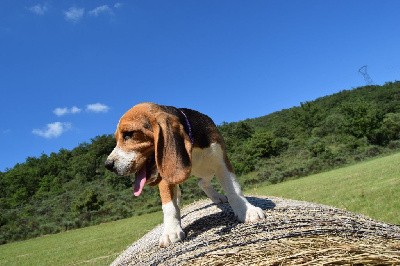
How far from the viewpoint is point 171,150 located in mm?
3344

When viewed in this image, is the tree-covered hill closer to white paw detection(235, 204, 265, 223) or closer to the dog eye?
white paw detection(235, 204, 265, 223)

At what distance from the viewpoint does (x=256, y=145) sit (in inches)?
2478

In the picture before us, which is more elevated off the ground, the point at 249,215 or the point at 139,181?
the point at 139,181

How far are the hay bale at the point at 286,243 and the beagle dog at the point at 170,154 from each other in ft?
0.66

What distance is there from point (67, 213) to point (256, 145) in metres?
26.8

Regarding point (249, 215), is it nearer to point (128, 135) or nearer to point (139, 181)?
point (139, 181)

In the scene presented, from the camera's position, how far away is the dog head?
3.36 meters

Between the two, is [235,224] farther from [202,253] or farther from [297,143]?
[297,143]

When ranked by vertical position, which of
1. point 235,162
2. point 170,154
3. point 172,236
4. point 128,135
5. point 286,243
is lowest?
point 286,243

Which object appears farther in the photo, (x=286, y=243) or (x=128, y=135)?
(x=128, y=135)

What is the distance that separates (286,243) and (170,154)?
1058mm

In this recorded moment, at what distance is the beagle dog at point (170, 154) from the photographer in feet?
11.1

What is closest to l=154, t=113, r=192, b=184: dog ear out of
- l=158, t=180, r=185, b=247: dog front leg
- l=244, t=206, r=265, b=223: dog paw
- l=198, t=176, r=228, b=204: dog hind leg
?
l=158, t=180, r=185, b=247: dog front leg

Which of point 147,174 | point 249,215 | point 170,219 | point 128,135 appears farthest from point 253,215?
point 128,135
